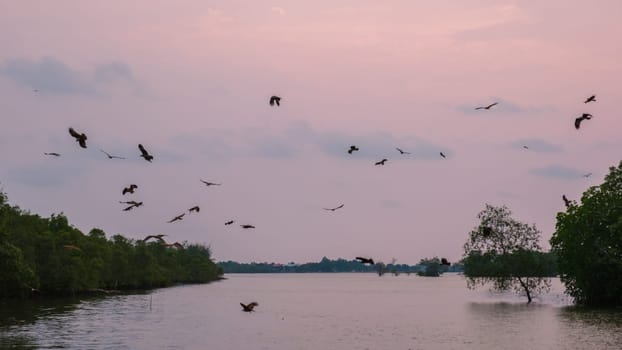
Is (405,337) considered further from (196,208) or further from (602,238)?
(196,208)

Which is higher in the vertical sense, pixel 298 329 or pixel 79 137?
pixel 79 137

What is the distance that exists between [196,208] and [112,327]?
50.4 m

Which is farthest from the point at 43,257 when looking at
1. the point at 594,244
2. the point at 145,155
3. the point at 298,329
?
the point at 145,155

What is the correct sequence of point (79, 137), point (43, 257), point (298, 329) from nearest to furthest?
point (79, 137), point (298, 329), point (43, 257)

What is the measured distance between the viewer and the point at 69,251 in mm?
139875

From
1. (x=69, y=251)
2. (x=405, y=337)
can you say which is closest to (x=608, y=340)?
(x=405, y=337)

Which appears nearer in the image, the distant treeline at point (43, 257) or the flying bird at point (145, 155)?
the flying bird at point (145, 155)

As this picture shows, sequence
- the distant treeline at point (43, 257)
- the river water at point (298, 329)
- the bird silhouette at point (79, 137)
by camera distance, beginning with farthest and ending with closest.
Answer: the distant treeline at point (43, 257) → the river water at point (298, 329) → the bird silhouette at point (79, 137)

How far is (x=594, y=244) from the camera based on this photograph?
102062 mm

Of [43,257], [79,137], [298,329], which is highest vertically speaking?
[43,257]

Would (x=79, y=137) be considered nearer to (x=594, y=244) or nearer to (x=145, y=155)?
(x=145, y=155)

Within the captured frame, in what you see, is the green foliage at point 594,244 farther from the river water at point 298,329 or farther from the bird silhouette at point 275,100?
the bird silhouette at point 275,100

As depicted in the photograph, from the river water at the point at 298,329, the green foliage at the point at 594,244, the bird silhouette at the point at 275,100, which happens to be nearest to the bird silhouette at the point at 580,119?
the bird silhouette at the point at 275,100

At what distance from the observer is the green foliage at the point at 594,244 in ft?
332
